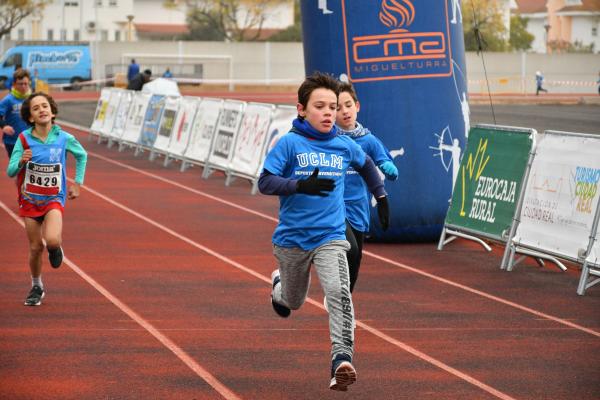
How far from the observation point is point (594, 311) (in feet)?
34.4

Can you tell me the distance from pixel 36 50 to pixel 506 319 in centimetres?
6064

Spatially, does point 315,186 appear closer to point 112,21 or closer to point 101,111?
point 101,111

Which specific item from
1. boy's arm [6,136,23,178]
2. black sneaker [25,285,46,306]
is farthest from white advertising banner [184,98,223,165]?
black sneaker [25,285,46,306]

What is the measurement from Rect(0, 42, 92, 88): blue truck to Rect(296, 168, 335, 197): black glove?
2415 inches

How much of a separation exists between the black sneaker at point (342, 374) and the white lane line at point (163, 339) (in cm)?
70

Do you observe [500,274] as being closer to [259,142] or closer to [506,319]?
[506,319]

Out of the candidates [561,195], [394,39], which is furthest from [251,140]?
[561,195]

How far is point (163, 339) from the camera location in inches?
353

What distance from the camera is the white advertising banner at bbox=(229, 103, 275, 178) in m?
20.2

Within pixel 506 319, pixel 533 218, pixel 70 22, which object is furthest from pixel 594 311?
pixel 70 22

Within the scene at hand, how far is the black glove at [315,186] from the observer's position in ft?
22.9

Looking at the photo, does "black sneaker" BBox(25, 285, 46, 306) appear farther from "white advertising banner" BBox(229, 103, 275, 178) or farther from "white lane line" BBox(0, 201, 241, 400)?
"white advertising banner" BBox(229, 103, 275, 178)

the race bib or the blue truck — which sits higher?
the race bib

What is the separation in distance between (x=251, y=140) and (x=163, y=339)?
1201 centimetres
